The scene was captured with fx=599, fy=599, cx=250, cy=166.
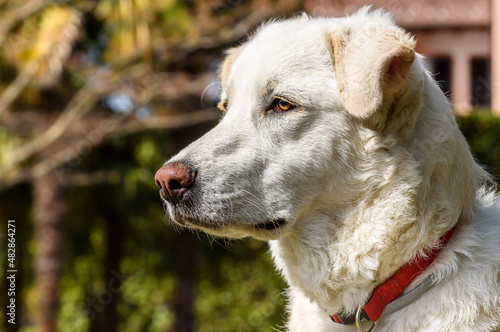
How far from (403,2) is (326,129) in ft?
30.2

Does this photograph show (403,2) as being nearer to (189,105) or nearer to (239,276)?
(189,105)

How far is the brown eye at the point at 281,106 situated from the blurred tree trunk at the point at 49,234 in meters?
8.04

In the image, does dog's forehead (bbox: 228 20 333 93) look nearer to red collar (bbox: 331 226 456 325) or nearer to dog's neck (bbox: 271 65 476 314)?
dog's neck (bbox: 271 65 476 314)

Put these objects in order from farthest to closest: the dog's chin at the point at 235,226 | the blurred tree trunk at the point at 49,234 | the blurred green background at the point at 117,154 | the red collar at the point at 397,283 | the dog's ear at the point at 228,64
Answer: the blurred tree trunk at the point at 49,234, the blurred green background at the point at 117,154, the dog's ear at the point at 228,64, the dog's chin at the point at 235,226, the red collar at the point at 397,283

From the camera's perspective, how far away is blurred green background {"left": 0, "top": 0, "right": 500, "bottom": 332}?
8688 millimetres

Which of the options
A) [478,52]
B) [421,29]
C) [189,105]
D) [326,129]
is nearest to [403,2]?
[421,29]

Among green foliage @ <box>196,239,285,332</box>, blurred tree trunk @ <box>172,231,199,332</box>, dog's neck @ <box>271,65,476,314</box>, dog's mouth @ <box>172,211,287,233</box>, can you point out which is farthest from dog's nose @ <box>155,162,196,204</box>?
green foliage @ <box>196,239,285,332</box>

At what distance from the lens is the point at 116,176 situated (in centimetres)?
1216

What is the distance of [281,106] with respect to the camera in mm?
2496

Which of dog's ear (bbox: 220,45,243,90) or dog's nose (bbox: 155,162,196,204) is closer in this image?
dog's nose (bbox: 155,162,196,204)

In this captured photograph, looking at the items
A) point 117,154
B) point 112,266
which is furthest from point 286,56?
point 112,266

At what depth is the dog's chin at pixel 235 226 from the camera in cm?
244

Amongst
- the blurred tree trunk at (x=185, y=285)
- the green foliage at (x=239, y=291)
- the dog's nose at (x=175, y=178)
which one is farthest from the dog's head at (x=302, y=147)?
the green foliage at (x=239, y=291)

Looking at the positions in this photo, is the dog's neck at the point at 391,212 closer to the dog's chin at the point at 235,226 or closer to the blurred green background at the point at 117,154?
the dog's chin at the point at 235,226
